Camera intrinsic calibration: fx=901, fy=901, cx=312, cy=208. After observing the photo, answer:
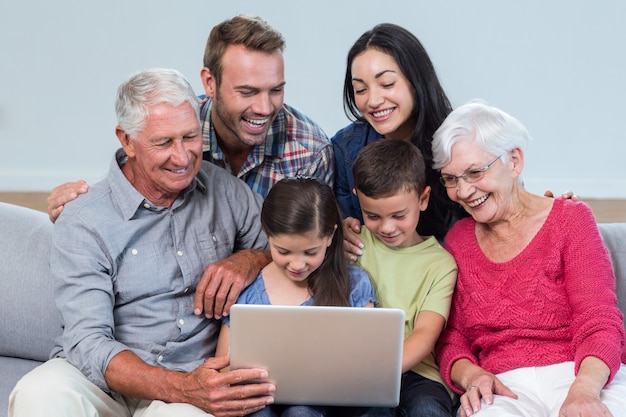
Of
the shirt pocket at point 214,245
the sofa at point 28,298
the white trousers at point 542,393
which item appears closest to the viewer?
the white trousers at point 542,393

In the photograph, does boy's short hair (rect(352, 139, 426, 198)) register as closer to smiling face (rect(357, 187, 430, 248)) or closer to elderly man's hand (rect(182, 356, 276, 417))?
smiling face (rect(357, 187, 430, 248))

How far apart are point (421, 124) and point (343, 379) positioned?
3.08 ft

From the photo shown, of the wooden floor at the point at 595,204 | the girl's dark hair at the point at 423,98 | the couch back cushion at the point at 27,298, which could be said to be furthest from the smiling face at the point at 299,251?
the wooden floor at the point at 595,204

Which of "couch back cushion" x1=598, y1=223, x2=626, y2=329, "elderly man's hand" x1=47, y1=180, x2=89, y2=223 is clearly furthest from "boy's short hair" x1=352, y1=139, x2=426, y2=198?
"elderly man's hand" x1=47, y1=180, x2=89, y2=223

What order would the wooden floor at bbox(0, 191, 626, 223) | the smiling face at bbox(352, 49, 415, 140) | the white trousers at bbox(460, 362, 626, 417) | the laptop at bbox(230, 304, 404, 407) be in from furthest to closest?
the wooden floor at bbox(0, 191, 626, 223) → the smiling face at bbox(352, 49, 415, 140) → the white trousers at bbox(460, 362, 626, 417) → the laptop at bbox(230, 304, 404, 407)

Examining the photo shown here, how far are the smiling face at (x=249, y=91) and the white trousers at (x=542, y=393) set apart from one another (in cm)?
102

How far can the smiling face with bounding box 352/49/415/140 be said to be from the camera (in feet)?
8.66

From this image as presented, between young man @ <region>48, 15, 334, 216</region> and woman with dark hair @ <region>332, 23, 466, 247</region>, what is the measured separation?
8.7 inches

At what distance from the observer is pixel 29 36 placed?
507cm

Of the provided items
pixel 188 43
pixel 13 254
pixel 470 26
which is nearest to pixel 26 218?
pixel 13 254

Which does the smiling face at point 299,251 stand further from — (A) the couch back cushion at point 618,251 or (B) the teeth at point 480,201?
(A) the couch back cushion at point 618,251

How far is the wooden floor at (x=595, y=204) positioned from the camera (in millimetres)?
4719

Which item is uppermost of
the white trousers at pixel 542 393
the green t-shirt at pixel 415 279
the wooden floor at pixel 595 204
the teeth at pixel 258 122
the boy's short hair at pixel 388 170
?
the teeth at pixel 258 122

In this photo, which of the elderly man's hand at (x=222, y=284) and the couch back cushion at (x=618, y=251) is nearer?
the elderly man's hand at (x=222, y=284)
